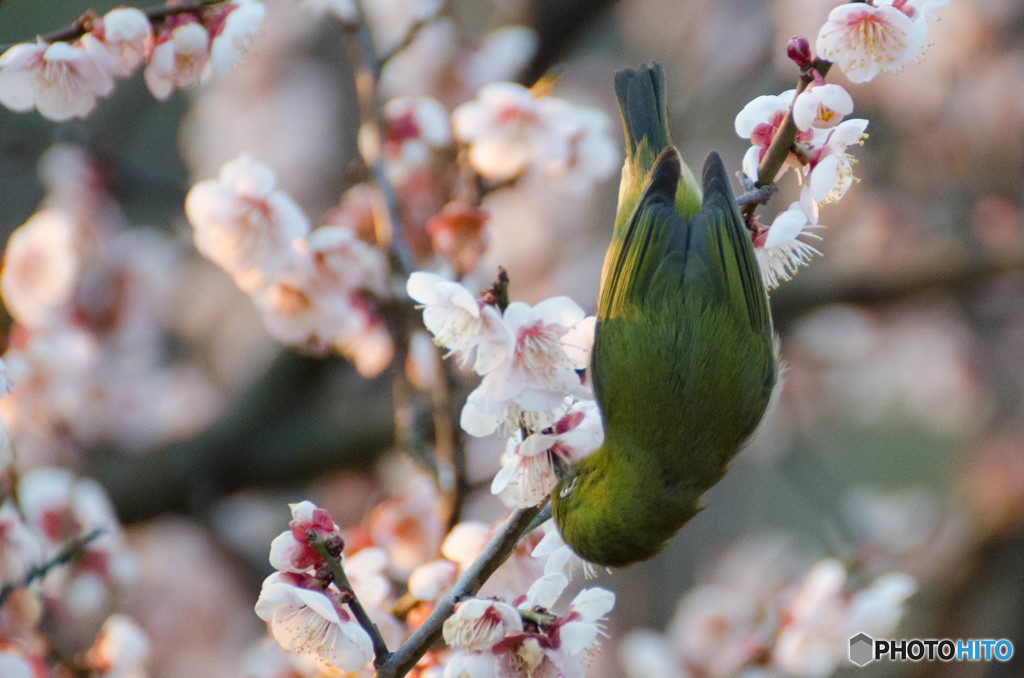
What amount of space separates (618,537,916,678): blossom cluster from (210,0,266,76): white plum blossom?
2174 mm

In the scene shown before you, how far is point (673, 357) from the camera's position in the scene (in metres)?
2.04

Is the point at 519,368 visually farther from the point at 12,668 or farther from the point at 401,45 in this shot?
the point at 12,668

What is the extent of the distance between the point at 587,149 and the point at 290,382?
1.93 m

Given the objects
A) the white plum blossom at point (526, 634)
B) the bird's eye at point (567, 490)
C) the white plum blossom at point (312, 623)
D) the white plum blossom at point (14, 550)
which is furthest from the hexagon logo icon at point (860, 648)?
the white plum blossom at point (14, 550)

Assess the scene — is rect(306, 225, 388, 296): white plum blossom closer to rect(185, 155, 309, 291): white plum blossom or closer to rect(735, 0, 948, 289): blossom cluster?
rect(185, 155, 309, 291): white plum blossom

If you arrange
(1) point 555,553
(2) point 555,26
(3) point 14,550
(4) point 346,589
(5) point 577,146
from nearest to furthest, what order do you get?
(4) point 346,589 < (1) point 555,553 < (3) point 14,550 < (5) point 577,146 < (2) point 555,26

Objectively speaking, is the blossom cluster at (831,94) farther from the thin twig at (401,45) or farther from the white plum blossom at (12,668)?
the white plum blossom at (12,668)

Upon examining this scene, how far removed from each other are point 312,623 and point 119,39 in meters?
1.18

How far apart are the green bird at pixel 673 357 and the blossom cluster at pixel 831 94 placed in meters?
0.27

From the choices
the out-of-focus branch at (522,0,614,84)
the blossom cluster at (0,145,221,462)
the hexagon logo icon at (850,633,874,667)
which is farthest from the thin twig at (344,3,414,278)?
the hexagon logo icon at (850,633,874,667)

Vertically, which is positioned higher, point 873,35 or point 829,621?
point 873,35

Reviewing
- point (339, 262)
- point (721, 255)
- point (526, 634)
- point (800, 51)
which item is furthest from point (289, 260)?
point (800, 51)

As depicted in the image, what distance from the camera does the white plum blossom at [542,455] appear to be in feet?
Result: 4.88

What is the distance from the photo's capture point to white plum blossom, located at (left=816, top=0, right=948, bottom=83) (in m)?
1.57
